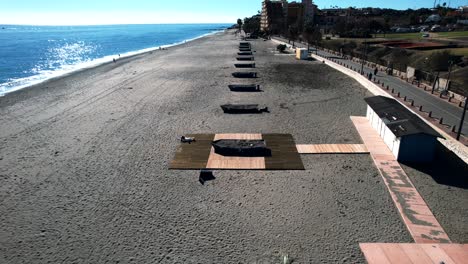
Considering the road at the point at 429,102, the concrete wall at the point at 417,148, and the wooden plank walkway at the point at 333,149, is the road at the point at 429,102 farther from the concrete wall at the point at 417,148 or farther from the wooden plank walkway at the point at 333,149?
the wooden plank walkway at the point at 333,149

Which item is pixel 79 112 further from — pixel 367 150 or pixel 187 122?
pixel 367 150

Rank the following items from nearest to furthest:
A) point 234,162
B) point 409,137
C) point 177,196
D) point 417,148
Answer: point 177,196
point 409,137
point 417,148
point 234,162

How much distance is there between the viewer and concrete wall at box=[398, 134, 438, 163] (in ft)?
78.7

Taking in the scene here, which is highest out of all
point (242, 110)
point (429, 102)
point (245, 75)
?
point (429, 102)

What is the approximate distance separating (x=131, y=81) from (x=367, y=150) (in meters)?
47.2

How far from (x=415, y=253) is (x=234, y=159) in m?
14.4

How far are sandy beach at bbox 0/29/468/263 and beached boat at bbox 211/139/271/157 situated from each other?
292cm

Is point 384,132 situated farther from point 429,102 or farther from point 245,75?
point 245,75

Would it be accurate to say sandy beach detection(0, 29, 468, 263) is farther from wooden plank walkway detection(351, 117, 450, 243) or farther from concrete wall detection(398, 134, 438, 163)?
concrete wall detection(398, 134, 438, 163)

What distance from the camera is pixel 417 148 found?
2427 cm

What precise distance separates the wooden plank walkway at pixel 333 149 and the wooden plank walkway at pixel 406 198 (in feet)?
2.55

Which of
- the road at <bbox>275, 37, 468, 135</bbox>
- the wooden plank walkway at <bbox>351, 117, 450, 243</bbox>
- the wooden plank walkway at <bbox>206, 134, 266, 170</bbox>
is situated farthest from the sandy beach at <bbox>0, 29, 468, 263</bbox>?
the road at <bbox>275, 37, 468, 135</bbox>

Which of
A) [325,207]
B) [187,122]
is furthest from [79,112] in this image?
[325,207]

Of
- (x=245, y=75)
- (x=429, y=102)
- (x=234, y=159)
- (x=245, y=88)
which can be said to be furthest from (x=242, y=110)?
(x=245, y=75)
